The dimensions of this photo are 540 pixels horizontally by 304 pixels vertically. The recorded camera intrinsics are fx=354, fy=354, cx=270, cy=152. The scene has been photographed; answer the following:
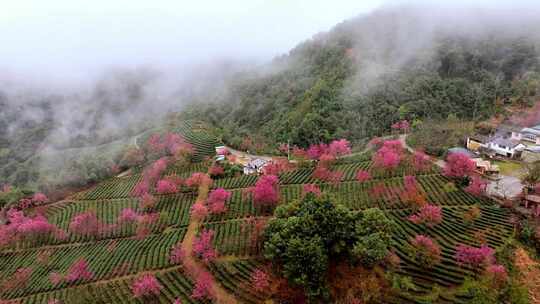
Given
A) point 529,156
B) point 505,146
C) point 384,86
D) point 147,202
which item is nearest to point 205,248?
point 147,202

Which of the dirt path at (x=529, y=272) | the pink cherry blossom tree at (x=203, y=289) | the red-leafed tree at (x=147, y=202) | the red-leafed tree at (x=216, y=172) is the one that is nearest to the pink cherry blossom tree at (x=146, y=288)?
the pink cherry blossom tree at (x=203, y=289)

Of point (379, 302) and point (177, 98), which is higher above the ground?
point (177, 98)

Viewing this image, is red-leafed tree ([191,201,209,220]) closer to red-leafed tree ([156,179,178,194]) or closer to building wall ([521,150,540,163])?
red-leafed tree ([156,179,178,194])

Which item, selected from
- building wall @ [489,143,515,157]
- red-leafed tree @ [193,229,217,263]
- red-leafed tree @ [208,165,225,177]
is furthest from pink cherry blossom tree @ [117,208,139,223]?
building wall @ [489,143,515,157]

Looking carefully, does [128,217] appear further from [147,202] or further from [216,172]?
[216,172]

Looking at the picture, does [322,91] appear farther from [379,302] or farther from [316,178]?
[379,302]

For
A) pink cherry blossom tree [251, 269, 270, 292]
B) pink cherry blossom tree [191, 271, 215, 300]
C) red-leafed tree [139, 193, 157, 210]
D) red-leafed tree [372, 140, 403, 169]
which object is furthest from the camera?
red-leafed tree [139, 193, 157, 210]

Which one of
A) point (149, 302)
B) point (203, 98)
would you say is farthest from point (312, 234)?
point (203, 98)
